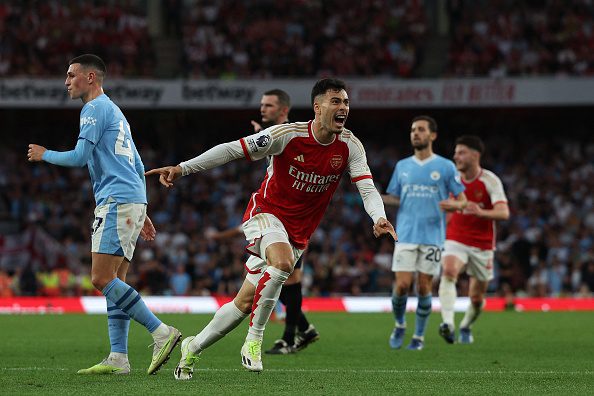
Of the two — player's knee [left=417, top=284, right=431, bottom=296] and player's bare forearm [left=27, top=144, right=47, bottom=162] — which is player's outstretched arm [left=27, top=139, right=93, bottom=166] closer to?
player's bare forearm [left=27, top=144, right=47, bottom=162]

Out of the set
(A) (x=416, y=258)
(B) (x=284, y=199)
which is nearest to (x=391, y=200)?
(A) (x=416, y=258)

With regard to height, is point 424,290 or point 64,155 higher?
point 64,155

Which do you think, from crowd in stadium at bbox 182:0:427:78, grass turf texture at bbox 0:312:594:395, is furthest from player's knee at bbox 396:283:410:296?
crowd in stadium at bbox 182:0:427:78

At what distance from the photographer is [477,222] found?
13.3m

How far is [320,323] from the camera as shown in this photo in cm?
1666

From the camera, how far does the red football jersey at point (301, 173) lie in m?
7.96

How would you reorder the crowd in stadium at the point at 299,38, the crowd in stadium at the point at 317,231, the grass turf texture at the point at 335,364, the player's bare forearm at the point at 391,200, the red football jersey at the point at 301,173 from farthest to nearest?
the crowd in stadium at the point at 299,38 → the crowd in stadium at the point at 317,231 → the player's bare forearm at the point at 391,200 → the red football jersey at the point at 301,173 → the grass turf texture at the point at 335,364

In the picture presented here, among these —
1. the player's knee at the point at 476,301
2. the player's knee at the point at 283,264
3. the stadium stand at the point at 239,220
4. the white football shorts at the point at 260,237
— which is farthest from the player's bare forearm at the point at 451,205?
the stadium stand at the point at 239,220

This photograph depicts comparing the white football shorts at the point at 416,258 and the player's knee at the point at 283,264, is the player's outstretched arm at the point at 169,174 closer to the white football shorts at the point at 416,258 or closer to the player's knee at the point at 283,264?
the player's knee at the point at 283,264

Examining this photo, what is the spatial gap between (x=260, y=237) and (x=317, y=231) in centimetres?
1847

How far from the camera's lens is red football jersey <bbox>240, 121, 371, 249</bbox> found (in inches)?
313

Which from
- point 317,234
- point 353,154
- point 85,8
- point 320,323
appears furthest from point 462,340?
point 85,8

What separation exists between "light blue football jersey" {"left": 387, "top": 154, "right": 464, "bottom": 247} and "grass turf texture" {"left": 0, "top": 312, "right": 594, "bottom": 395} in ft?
4.27

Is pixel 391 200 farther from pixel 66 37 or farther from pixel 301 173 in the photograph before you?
pixel 66 37
